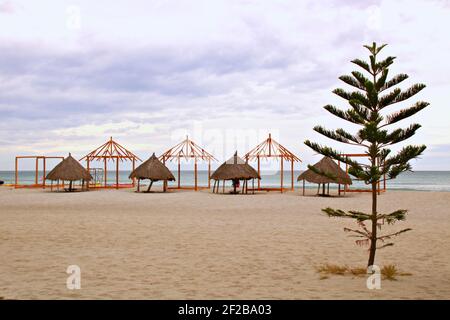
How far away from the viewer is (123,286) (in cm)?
561

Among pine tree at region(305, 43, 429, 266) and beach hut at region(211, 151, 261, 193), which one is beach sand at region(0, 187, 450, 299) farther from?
beach hut at region(211, 151, 261, 193)

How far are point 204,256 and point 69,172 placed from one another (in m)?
19.8

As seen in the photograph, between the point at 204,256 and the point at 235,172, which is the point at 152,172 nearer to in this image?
the point at 235,172

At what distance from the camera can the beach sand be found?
17.9 ft

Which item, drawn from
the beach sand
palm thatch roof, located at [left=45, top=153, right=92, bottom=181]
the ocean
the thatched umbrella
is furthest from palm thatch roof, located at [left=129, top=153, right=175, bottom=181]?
the ocean

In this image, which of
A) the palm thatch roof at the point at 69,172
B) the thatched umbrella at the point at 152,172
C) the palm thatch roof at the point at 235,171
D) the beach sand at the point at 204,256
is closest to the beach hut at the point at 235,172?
the palm thatch roof at the point at 235,171

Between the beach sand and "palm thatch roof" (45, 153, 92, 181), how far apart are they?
11.7 meters

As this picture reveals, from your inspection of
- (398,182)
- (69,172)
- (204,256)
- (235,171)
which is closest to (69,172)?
(69,172)

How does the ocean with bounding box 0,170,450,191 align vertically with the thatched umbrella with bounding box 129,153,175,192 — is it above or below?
below

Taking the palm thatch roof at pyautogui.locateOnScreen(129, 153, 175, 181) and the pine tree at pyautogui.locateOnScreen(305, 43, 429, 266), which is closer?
the pine tree at pyautogui.locateOnScreen(305, 43, 429, 266)

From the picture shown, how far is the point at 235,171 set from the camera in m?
24.8

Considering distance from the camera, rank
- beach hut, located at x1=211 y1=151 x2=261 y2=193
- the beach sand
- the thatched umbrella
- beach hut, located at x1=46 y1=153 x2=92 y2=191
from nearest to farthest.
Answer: the beach sand
beach hut, located at x1=211 y1=151 x2=261 y2=193
beach hut, located at x1=46 y1=153 x2=92 y2=191
the thatched umbrella

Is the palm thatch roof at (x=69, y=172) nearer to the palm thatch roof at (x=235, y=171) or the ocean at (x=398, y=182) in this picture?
the palm thatch roof at (x=235, y=171)

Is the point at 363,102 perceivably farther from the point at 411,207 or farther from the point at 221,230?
the point at 411,207
